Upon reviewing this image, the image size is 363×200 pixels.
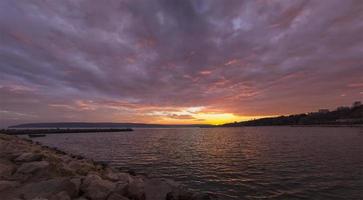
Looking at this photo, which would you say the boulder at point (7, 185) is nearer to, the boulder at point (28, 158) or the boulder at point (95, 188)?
the boulder at point (95, 188)

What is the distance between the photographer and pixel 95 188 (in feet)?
35.5

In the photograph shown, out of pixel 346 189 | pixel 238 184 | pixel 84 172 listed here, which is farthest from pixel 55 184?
pixel 346 189

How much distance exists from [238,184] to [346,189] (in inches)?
249

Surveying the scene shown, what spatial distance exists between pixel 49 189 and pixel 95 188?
1.76 m

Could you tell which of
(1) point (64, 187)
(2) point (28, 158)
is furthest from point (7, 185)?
(2) point (28, 158)

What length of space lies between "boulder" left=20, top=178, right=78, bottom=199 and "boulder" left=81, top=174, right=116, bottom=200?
52cm

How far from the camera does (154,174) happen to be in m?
22.1

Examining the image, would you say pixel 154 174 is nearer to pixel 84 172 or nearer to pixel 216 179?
pixel 216 179

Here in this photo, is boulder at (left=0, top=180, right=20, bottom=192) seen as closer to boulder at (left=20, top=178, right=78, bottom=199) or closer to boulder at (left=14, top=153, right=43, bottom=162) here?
boulder at (left=20, top=178, right=78, bottom=199)

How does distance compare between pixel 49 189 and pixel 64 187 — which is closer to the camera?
pixel 49 189

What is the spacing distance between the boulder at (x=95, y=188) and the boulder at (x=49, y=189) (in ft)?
1.70

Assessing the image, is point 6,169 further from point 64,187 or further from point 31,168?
point 64,187

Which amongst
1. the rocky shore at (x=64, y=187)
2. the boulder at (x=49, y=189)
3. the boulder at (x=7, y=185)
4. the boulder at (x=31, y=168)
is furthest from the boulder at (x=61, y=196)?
the boulder at (x=31, y=168)

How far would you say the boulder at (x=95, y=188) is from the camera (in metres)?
10.3
